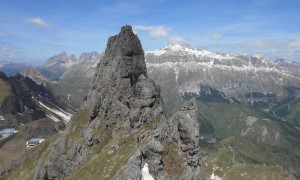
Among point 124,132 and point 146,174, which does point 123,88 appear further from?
point 146,174

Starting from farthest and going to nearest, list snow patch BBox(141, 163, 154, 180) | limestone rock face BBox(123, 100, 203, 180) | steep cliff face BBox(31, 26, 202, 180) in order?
steep cliff face BBox(31, 26, 202, 180) → limestone rock face BBox(123, 100, 203, 180) → snow patch BBox(141, 163, 154, 180)

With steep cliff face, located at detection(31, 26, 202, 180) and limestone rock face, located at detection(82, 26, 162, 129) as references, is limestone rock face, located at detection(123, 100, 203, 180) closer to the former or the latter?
steep cliff face, located at detection(31, 26, 202, 180)

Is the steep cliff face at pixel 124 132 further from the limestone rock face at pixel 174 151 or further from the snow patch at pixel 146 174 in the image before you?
the snow patch at pixel 146 174

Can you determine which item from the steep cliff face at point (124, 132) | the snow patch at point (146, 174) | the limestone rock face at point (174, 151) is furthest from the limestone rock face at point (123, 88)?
the snow patch at point (146, 174)

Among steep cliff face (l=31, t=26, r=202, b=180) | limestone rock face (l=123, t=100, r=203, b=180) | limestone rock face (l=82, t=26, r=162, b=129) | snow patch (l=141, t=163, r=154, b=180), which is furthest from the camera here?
limestone rock face (l=82, t=26, r=162, b=129)

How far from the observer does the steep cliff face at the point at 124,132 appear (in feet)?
183

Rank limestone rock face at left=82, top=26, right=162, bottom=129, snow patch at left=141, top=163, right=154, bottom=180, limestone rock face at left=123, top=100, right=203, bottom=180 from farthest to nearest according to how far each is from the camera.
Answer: limestone rock face at left=82, top=26, right=162, bottom=129, limestone rock face at left=123, top=100, right=203, bottom=180, snow patch at left=141, top=163, right=154, bottom=180

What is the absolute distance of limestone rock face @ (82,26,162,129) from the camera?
297ft

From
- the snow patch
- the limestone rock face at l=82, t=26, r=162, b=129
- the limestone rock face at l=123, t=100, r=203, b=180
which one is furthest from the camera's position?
the limestone rock face at l=82, t=26, r=162, b=129

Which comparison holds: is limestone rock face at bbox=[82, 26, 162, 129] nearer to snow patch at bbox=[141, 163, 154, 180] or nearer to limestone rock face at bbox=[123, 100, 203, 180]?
limestone rock face at bbox=[123, 100, 203, 180]

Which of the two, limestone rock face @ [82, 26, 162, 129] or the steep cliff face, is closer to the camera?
the steep cliff face

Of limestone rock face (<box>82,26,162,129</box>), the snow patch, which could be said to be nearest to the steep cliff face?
limestone rock face (<box>82,26,162,129</box>)

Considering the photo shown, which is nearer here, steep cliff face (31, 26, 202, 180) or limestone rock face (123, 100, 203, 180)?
limestone rock face (123, 100, 203, 180)

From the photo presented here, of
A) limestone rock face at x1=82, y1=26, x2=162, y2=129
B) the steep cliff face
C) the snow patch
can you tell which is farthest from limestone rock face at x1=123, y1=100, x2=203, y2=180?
limestone rock face at x1=82, y1=26, x2=162, y2=129
